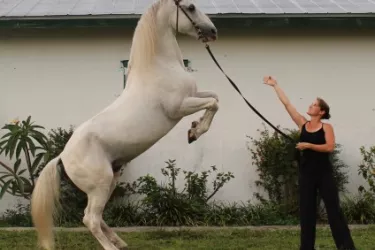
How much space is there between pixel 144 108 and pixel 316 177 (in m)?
1.80

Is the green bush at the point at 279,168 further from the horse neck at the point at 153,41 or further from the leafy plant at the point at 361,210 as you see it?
the horse neck at the point at 153,41

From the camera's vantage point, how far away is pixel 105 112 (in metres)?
5.82

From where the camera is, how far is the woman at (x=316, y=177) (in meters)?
5.97

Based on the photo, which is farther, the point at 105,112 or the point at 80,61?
the point at 80,61

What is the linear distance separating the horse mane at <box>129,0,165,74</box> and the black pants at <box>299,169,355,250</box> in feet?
6.22

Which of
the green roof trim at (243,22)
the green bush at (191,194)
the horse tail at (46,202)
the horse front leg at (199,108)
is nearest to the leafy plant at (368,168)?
the green bush at (191,194)

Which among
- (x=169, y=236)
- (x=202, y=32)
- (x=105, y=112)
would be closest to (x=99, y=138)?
(x=105, y=112)

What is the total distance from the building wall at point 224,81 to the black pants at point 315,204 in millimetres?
3374

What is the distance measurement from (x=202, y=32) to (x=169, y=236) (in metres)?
3.01

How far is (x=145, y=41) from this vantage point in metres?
5.66

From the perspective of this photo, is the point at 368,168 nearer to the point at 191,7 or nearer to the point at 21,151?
the point at 191,7

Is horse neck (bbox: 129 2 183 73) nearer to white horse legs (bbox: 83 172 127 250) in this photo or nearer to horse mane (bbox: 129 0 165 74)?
horse mane (bbox: 129 0 165 74)

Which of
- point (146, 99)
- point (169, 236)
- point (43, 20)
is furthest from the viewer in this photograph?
point (43, 20)

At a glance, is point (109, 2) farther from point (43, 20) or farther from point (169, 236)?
point (169, 236)
